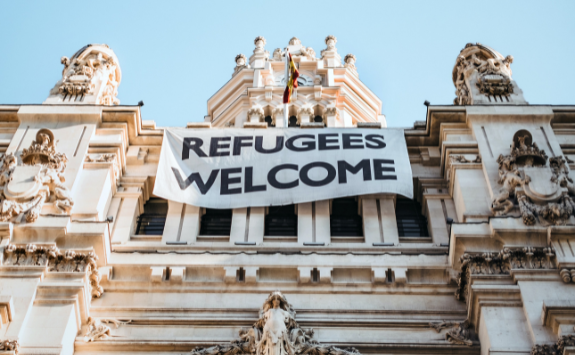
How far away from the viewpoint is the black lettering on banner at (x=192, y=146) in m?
29.8

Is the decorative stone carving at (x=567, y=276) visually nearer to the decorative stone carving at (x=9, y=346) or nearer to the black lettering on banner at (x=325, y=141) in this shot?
the black lettering on banner at (x=325, y=141)

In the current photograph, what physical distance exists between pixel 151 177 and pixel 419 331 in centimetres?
1104

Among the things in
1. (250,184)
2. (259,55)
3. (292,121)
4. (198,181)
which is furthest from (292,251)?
(259,55)

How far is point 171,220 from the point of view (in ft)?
89.5

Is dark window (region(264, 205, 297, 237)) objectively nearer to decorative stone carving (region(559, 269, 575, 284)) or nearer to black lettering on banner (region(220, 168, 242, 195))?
black lettering on banner (region(220, 168, 242, 195))

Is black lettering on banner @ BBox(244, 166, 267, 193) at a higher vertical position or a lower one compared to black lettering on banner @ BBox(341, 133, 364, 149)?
lower

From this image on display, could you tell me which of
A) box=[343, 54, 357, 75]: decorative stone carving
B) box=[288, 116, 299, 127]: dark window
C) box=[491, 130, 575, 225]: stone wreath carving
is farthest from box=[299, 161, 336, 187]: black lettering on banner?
box=[343, 54, 357, 75]: decorative stone carving

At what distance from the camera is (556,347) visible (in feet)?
67.8

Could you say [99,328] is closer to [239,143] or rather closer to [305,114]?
[239,143]

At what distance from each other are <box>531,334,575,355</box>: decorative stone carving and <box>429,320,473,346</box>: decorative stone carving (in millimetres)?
2082

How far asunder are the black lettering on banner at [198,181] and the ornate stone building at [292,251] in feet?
2.57

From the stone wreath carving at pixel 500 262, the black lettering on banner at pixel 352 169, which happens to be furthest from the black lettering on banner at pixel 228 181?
the stone wreath carving at pixel 500 262

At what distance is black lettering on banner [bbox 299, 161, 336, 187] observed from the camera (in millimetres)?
28141

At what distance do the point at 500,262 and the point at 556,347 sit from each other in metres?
3.46
